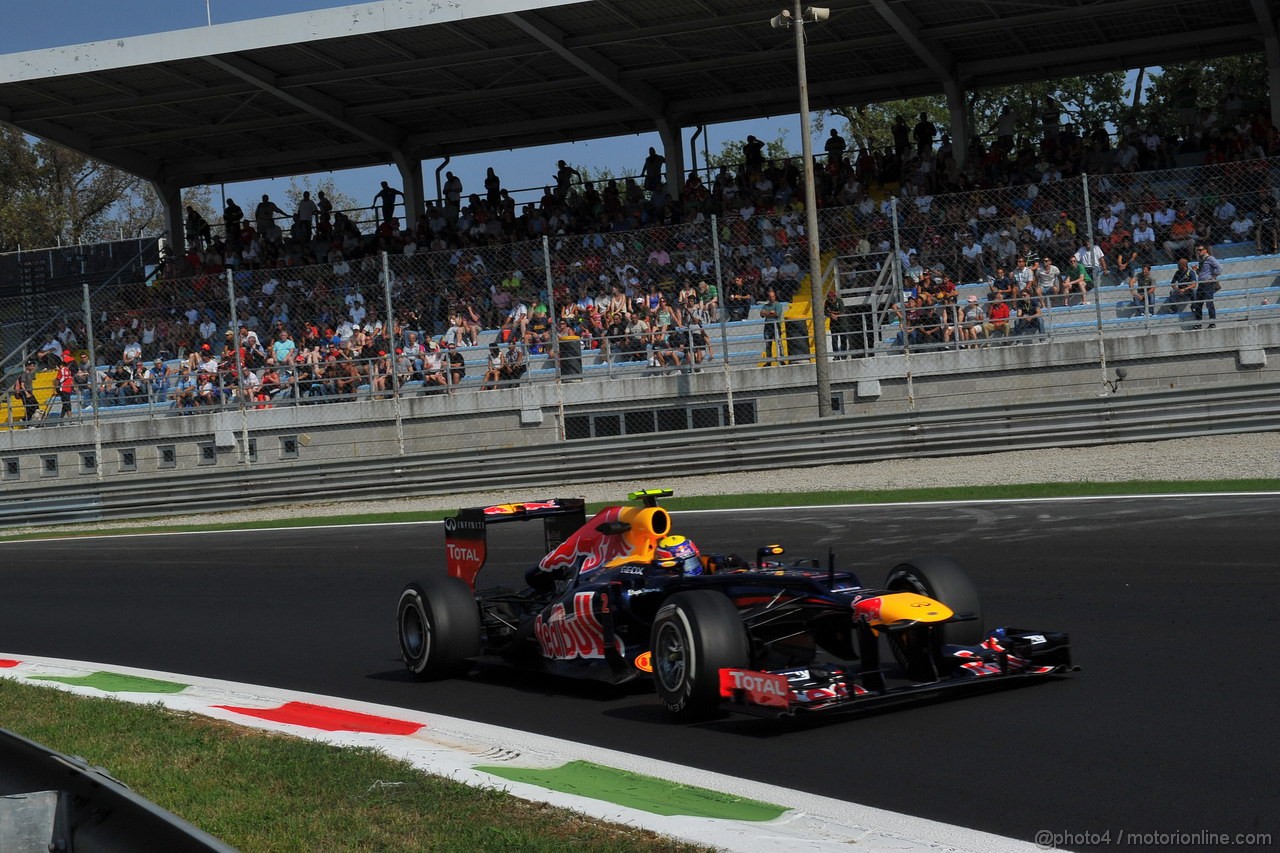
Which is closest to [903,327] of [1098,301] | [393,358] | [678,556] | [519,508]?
[1098,301]

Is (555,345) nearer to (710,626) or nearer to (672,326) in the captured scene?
(672,326)

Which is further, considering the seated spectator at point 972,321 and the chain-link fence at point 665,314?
the seated spectator at point 972,321

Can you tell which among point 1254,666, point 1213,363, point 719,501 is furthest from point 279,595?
point 1213,363

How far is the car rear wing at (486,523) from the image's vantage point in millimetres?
8445

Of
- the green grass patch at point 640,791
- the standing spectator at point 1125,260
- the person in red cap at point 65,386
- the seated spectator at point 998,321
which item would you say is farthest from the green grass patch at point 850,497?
the green grass patch at point 640,791

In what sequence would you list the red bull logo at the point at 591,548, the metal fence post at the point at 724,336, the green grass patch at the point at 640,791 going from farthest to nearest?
the metal fence post at the point at 724,336 < the red bull logo at the point at 591,548 < the green grass patch at the point at 640,791

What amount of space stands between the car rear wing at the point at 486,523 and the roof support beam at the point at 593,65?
17.8 meters

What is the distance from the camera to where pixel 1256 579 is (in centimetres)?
859

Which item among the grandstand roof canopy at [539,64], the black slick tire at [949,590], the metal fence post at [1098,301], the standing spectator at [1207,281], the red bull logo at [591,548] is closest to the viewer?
the black slick tire at [949,590]

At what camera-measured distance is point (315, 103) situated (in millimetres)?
29250

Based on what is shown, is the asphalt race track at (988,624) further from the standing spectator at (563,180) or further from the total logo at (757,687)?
the standing spectator at (563,180)

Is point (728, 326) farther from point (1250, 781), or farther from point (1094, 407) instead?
point (1250, 781)

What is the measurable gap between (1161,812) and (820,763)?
1.46 meters

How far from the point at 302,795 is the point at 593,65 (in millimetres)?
23345
